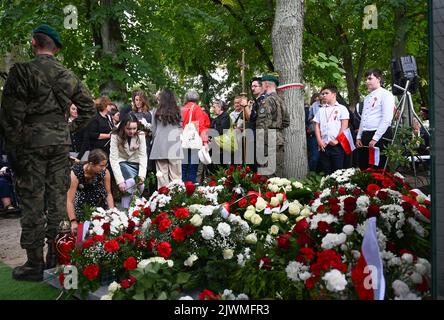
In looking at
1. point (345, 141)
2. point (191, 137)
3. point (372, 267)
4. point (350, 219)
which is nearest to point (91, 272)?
point (350, 219)

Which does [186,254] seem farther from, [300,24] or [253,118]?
[253,118]

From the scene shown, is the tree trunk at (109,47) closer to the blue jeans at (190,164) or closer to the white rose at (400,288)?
the blue jeans at (190,164)

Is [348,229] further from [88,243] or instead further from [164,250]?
[88,243]

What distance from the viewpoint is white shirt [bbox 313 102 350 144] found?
7578 millimetres

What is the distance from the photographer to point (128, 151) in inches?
272

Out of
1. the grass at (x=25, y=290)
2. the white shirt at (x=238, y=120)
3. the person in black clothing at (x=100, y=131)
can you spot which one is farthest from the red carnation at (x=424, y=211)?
the white shirt at (x=238, y=120)

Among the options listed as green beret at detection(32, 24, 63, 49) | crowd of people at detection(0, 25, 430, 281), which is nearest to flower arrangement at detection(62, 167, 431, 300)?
crowd of people at detection(0, 25, 430, 281)

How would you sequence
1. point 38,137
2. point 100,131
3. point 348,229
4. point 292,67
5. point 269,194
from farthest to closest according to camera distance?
point 100,131 < point 292,67 < point 269,194 < point 38,137 < point 348,229

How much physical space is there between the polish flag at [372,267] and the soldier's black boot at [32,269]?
3.05 meters

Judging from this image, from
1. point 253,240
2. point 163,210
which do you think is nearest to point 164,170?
point 163,210

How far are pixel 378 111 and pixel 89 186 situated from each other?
12.7 feet

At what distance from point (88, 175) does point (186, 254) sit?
2.01 metres

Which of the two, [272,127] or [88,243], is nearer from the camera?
[88,243]

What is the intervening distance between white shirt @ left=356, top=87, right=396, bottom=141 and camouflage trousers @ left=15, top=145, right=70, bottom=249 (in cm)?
402
